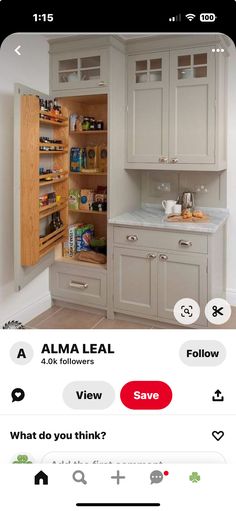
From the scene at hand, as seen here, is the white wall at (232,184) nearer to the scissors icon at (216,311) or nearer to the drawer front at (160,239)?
the scissors icon at (216,311)

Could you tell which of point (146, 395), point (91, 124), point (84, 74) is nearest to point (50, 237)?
point (84, 74)

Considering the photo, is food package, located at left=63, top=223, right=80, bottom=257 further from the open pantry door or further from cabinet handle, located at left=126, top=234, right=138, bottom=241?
the open pantry door

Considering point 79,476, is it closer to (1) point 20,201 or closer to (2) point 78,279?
(1) point 20,201

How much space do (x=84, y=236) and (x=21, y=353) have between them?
1.32 metres

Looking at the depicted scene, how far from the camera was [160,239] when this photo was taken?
3.99 ft

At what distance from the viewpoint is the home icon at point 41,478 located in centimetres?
40

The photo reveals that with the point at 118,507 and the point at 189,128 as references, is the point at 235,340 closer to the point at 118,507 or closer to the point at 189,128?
the point at 118,507

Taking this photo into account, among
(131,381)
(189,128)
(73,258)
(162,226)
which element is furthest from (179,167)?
(131,381)

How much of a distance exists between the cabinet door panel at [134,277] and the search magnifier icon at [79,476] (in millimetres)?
439

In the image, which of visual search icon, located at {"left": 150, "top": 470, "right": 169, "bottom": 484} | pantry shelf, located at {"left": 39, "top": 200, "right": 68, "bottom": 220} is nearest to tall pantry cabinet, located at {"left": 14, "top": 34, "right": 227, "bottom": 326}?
pantry shelf, located at {"left": 39, "top": 200, "right": 68, "bottom": 220}

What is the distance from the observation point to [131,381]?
420 mm

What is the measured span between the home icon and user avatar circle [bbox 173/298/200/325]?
224mm

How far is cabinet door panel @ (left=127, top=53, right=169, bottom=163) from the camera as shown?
145 cm

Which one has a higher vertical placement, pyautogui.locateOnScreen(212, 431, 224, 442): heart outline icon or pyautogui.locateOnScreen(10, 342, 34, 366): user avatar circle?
pyautogui.locateOnScreen(10, 342, 34, 366): user avatar circle
